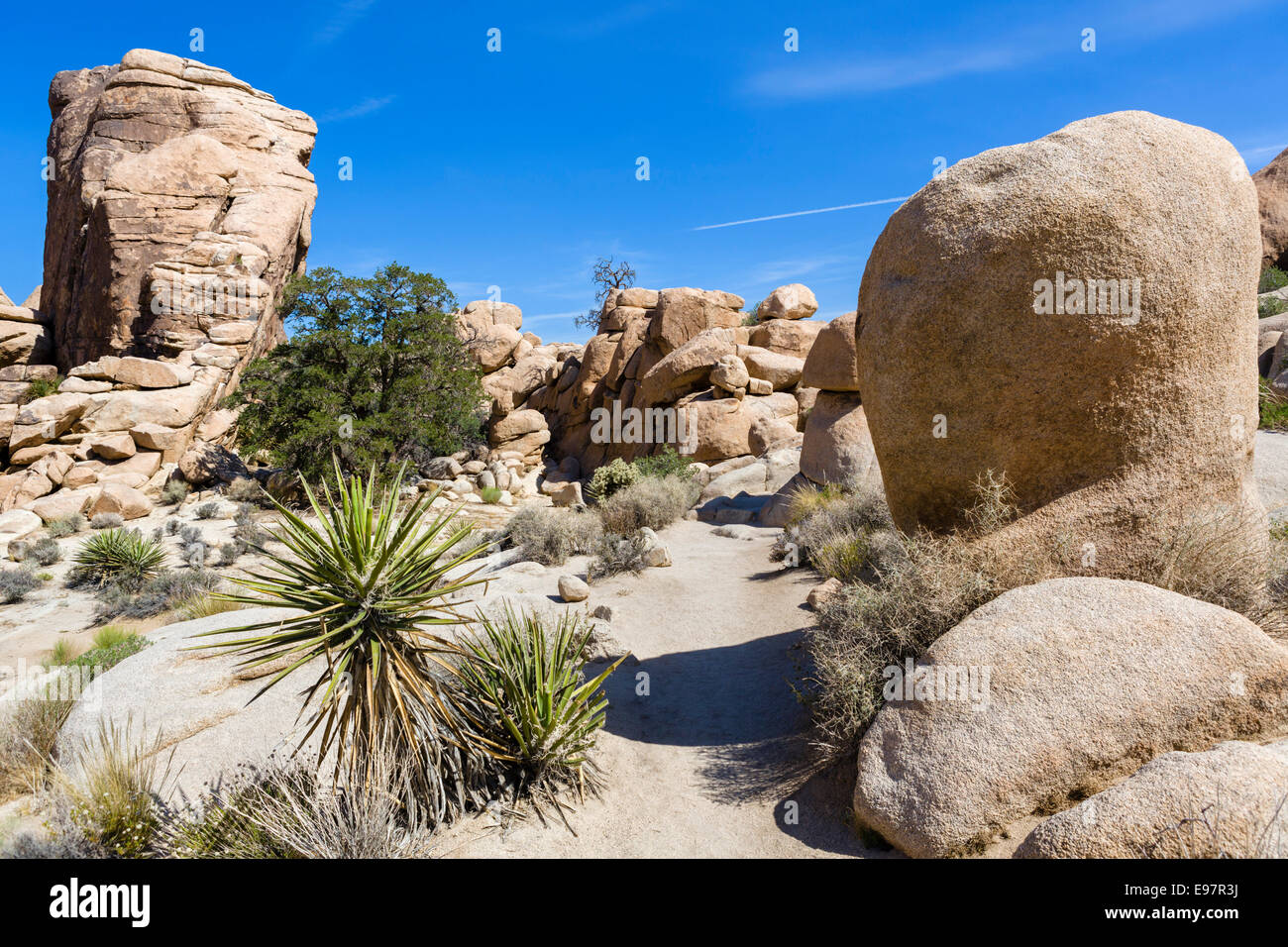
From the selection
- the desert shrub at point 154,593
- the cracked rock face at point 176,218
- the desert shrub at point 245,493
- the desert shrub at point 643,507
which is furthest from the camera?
the cracked rock face at point 176,218

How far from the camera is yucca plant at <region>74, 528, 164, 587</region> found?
11812 mm

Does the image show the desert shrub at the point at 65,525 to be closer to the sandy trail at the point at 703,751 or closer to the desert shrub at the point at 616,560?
the desert shrub at the point at 616,560

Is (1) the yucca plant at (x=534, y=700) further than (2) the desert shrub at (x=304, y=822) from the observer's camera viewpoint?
Yes

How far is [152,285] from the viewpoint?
20625 millimetres

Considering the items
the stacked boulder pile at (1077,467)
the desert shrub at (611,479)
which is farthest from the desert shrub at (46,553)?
the stacked boulder pile at (1077,467)

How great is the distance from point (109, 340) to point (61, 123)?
1525 centimetres

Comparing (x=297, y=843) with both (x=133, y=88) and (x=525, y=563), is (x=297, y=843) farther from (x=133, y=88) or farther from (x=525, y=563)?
(x=133, y=88)

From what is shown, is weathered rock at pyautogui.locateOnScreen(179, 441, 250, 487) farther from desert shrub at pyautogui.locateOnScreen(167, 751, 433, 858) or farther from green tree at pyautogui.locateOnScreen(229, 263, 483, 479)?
desert shrub at pyautogui.locateOnScreen(167, 751, 433, 858)

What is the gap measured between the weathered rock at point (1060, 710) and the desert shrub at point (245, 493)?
1689 cm

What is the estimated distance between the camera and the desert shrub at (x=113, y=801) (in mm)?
4168

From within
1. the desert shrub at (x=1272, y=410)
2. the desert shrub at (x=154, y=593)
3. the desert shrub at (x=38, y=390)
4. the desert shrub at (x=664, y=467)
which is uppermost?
the desert shrub at (x=38, y=390)

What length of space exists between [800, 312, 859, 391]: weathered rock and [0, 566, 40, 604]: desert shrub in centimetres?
1411

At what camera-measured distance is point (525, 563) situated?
36.2ft

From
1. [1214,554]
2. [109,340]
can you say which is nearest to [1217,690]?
[1214,554]
